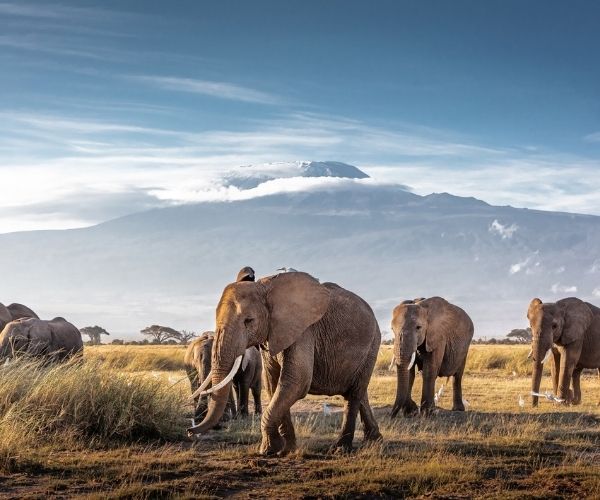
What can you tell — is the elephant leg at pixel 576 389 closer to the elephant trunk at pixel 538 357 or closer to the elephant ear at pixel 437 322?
the elephant trunk at pixel 538 357

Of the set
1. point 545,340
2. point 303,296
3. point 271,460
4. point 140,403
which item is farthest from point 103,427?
point 545,340

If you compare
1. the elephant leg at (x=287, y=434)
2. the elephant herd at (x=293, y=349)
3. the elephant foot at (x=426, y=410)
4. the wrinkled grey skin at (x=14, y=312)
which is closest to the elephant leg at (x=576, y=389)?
the elephant foot at (x=426, y=410)

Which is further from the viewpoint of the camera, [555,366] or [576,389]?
[555,366]

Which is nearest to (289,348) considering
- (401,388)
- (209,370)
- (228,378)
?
(228,378)

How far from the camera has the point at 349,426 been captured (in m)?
12.6

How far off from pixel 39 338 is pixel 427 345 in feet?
30.0

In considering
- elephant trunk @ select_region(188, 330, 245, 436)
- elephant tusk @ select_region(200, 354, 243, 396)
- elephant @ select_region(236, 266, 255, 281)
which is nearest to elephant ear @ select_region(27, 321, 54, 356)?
elephant @ select_region(236, 266, 255, 281)

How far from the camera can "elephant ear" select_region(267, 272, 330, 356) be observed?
11141mm

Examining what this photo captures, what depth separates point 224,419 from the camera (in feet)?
56.3

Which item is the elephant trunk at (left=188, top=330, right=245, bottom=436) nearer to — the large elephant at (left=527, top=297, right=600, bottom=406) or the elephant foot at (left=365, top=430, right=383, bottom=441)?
the elephant foot at (left=365, top=430, right=383, bottom=441)

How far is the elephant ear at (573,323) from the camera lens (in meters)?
22.9

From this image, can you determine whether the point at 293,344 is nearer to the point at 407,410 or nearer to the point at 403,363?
the point at 403,363

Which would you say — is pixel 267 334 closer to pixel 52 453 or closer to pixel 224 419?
pixel 52 453

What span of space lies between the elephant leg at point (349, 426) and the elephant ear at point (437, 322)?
20.6 feet
